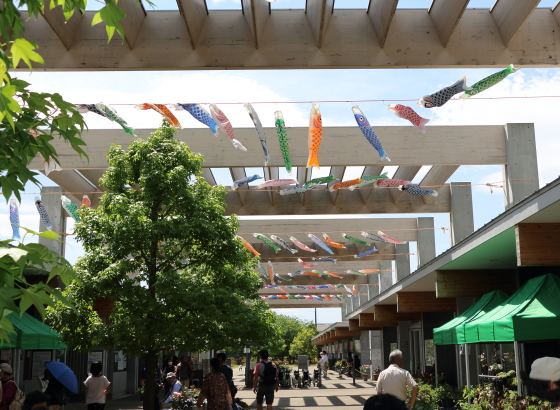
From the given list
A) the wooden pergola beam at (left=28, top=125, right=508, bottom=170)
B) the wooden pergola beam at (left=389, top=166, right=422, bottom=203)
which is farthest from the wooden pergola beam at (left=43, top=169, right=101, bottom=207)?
the wooden pergola beam at (left=389, top=166, right=422, bottom=203)

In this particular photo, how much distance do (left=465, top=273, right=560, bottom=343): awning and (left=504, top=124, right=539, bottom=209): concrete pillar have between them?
15.1 feet

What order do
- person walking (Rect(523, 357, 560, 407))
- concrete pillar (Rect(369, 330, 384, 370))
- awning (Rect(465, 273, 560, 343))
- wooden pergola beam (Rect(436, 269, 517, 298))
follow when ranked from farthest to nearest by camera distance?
concrete pillar (Rect(369, 330, 384, 370)) < wooden pergola beam (Rect(436, 269, 517, 298)) < awning (Rect(465, 273, 560, 343)) < person walking (Rect(523, 357, 560, 407))

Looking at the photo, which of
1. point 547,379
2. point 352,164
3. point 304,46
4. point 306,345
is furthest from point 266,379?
point 306,345

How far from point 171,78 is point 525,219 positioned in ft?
17.9

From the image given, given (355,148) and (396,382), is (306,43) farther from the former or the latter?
(355,148)

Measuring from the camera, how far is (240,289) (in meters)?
13.5

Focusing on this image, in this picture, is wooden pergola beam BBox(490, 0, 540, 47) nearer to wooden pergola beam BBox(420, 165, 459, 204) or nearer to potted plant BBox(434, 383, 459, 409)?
wooden pergola beam BBox(420, 165, 459, 204)

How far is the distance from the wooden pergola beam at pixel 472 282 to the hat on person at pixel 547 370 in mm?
9084

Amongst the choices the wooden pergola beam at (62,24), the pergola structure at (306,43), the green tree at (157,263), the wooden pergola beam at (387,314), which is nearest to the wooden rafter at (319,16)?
the pergola structure at (306,43)

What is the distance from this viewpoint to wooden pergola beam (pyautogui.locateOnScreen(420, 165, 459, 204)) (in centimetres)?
1650

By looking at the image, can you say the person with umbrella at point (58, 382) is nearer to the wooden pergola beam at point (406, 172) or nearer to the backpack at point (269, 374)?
the backpack at point (269, 374)

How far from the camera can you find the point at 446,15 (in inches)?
322

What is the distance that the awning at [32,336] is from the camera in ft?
35.9

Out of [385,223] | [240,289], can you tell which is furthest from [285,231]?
[240,289]
